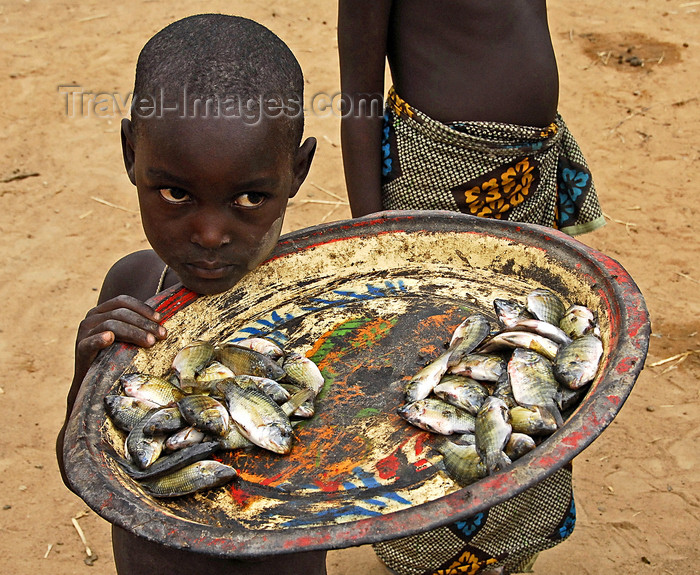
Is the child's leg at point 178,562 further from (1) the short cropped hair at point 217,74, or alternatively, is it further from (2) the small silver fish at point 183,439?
(1) the short cropped hair at point 217,74

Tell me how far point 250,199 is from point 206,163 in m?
0.15

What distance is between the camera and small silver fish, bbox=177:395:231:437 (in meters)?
1.67

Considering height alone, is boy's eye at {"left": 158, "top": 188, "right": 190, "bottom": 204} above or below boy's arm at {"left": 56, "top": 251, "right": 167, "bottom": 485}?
above

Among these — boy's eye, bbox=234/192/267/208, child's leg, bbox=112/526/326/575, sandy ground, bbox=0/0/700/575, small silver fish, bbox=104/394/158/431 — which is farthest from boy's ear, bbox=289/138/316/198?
sandy ground, bbox=0/0/700/575

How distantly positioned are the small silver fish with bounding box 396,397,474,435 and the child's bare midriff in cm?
115

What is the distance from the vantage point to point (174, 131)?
1629mm

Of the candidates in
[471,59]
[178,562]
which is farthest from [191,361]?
[471,59]

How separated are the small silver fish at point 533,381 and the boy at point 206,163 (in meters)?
0.63

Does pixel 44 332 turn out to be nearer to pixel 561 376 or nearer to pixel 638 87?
pixel 561 376

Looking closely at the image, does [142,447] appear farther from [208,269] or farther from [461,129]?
[461,129]

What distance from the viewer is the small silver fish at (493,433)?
1.52 m

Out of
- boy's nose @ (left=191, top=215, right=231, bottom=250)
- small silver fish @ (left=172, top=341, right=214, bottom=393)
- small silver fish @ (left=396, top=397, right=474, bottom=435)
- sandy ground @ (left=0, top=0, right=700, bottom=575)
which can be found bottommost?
sandy ground @ (left=0, top=0, right=700, bottom=575)

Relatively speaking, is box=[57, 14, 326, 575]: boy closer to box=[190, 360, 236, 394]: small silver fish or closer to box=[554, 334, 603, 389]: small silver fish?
box=[190, 360, 236, 394]: small silver fish

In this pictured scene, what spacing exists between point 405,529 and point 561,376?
558mm
